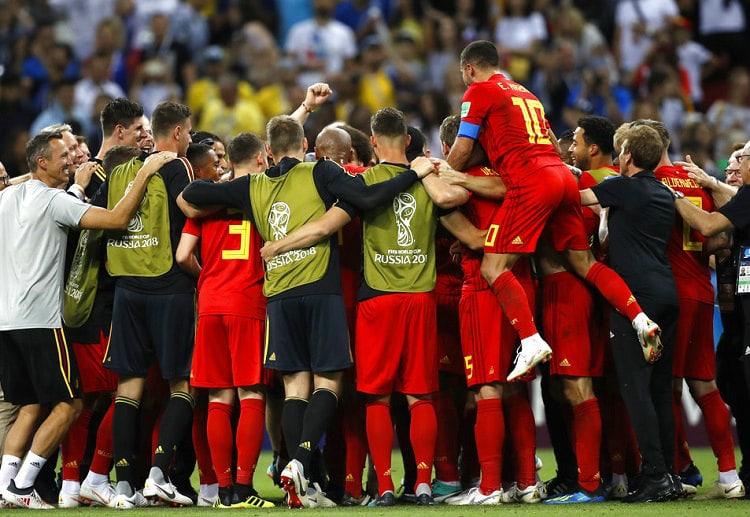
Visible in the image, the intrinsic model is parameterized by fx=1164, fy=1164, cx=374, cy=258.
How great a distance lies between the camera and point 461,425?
9.52 meters

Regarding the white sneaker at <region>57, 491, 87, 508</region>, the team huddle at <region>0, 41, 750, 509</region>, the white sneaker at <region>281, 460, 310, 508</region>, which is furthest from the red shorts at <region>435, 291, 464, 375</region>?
the white sneaker at <region>57, 491, 87, 508</region>

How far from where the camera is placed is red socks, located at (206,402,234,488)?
847 centimetres

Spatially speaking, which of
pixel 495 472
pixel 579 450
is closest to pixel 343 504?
pixel 495 472

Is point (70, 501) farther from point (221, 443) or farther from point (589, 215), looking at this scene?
point (589, 215)

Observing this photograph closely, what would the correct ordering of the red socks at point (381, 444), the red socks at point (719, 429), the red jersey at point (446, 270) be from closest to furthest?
the red socks at point (381, 444) < the red socks at point (719, 429) < the red jersey at point (446, 270)

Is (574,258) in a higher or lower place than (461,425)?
higher

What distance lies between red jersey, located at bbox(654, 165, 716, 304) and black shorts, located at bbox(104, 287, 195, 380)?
3785mm

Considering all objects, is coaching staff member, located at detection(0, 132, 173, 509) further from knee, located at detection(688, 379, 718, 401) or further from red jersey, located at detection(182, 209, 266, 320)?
knee, located at detection(688, 379, 718, 401)

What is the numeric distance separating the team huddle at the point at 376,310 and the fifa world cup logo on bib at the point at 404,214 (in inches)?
0.4

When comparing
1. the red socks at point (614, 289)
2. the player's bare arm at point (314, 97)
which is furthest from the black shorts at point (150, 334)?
the red socks at point (614, 289)

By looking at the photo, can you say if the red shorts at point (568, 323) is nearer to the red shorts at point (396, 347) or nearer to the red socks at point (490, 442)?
the red socks at point (490, 442)

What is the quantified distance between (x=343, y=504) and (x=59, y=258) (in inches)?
113

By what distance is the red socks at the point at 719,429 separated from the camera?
8.94 meters

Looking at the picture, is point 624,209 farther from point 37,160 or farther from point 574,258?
point 37,160
